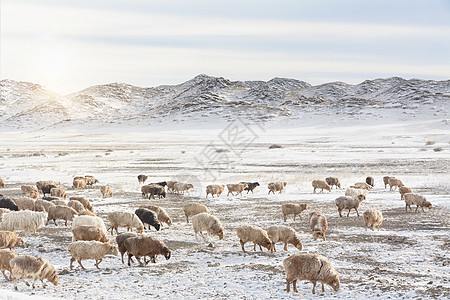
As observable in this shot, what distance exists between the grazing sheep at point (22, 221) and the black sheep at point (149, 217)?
3.41 m

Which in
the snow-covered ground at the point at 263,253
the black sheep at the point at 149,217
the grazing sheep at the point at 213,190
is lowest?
the snow-covered ground at the point at 263,253

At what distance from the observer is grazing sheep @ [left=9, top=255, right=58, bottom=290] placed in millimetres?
9344

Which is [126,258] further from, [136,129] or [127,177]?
[136,129]

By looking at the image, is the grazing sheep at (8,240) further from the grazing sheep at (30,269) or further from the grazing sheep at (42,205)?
the grazing sheep at (42,205)

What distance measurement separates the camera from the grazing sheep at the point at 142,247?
11305mm

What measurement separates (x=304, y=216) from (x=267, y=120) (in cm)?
10301

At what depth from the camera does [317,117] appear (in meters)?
120

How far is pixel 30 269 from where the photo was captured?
9.41 meters

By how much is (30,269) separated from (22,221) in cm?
554

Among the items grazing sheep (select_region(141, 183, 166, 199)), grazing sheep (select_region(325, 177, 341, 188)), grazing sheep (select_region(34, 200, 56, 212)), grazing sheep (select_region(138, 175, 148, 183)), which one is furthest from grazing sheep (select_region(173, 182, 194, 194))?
grazing sheep (select_region(34, 200, 56, 212))

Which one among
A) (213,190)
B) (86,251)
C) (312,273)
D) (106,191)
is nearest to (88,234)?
(86,251)

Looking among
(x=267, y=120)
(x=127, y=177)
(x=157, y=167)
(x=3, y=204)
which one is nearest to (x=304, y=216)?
(x=3, y=204)

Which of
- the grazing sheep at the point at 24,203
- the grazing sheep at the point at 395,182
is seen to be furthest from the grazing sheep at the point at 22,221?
the grazing sheep at the point at 395,182

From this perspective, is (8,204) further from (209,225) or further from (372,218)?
(372,218)
